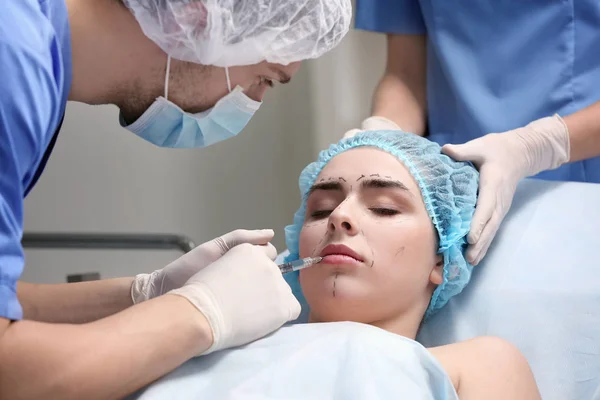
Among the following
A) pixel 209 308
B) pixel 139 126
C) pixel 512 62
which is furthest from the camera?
pixel 512 62

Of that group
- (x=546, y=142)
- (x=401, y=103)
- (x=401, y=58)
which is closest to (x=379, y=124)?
(x=401, y=103)

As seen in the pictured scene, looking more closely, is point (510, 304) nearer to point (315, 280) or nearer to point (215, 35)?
point (315, 280)

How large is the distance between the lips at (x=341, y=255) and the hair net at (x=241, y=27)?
39cm

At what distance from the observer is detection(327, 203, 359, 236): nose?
A: 54.9 inches

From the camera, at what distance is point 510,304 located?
154 cm

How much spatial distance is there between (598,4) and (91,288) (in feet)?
4.88

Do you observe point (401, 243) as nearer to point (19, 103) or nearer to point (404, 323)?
→ point (404, 323)

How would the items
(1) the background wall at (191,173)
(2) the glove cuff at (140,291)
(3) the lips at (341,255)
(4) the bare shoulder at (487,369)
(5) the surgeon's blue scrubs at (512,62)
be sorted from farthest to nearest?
1. (1) the background wall at (191,173)
2. (5) the surgeon's blue scrubs at (512,62)
3. (2) the glove cuff at (140,291)
4. (3) the lips at (341,255)
5. (4) the bare shoulder at (487,369)

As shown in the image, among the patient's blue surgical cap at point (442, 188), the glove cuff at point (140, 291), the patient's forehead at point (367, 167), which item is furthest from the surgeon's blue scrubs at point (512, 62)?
the glove cuff at point (140, 291)

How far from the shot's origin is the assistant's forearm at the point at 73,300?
1.44 metres

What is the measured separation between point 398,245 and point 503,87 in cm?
77

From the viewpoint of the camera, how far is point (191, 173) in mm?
2820

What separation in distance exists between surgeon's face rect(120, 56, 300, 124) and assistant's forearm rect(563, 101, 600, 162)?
809 millimetres

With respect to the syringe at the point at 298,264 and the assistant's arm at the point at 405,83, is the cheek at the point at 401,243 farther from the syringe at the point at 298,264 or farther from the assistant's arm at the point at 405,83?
the assistant's arm at the point at 405,83
